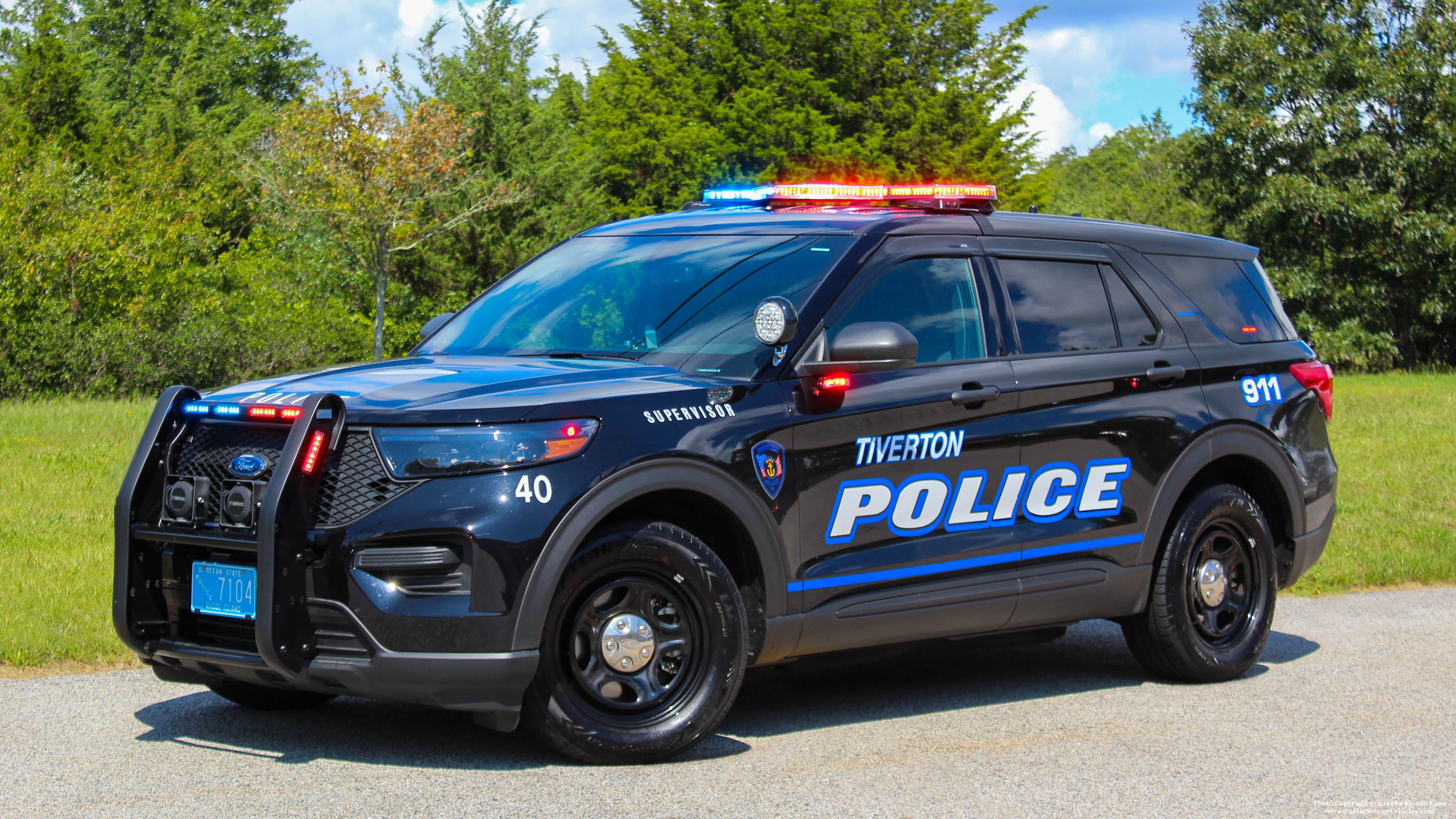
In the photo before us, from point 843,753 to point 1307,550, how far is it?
3.01m

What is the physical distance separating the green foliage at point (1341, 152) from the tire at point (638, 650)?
34619 mm

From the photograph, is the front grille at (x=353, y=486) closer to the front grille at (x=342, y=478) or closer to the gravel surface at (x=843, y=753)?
the front grille at (x=342, y=478)

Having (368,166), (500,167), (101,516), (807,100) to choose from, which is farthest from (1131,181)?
(101,516)

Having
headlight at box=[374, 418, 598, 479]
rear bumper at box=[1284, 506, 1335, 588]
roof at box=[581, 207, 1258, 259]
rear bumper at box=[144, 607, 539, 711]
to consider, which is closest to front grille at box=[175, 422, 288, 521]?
headlight at box=[374, 418, 598, 479]

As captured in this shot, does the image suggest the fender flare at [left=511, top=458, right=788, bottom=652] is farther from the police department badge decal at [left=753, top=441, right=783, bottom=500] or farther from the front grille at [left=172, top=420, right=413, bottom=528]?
the front grille at [left=172, top=420, right=413, bottom=528]

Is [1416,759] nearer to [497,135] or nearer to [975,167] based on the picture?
[497,135]

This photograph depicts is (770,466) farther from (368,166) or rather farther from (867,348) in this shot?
(368,166)

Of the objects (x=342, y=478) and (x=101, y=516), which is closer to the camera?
(x=342, y=478)

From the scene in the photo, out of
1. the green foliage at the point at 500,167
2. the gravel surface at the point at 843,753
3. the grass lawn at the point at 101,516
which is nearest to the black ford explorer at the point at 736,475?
the gravel surface at the point at 843,753

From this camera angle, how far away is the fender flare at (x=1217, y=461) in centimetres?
626

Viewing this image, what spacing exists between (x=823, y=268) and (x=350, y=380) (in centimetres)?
178

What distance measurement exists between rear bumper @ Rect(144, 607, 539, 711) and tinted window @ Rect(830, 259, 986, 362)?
6.15 feet

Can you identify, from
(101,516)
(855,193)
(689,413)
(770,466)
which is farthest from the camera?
(101,516)

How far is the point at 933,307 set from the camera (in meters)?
5.77
